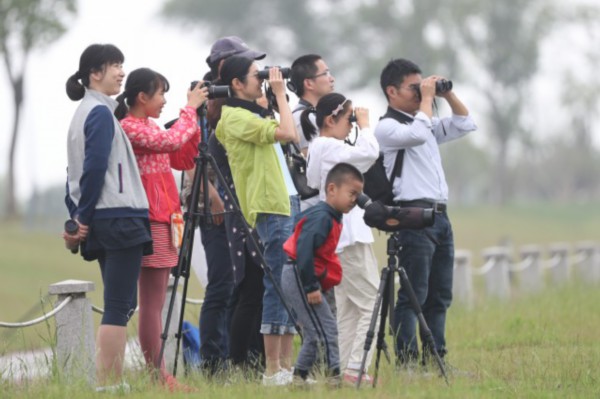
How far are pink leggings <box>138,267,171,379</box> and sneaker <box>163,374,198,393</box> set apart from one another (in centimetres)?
30

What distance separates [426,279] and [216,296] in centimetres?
132

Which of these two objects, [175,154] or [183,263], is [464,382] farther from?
[175,154]

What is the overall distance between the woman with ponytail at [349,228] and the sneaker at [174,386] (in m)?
0.91

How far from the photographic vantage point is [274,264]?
7949mm

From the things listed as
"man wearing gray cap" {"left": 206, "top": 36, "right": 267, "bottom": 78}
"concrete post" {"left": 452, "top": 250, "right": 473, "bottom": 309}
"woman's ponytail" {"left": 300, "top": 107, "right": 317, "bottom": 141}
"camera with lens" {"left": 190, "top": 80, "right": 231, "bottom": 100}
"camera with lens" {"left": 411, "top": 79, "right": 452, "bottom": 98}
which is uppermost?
"man wearing gray cap" {"left": 206, "top": 36, "right": 267, "bottom": 78}

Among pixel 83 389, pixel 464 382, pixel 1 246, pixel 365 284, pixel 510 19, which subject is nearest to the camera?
pixel 83 389

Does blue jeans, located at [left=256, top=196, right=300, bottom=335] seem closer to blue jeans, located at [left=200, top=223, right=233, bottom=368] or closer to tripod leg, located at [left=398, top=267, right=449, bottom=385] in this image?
blue jeans, located at [left=200, top=223, right=233, bottom=368]

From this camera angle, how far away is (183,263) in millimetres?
7977

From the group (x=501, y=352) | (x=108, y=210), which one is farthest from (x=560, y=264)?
(x=108, y=210)

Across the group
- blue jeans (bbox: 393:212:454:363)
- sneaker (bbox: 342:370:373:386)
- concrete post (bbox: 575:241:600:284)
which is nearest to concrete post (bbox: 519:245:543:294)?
concrete post (bbox: 575:241:600:284)

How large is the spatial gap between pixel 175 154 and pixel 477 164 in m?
94.6

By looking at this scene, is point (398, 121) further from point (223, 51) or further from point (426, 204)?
point (223, 51)

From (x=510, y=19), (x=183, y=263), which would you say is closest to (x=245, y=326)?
(x=183, y=263)

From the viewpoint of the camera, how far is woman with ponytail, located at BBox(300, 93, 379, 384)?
312 inches
